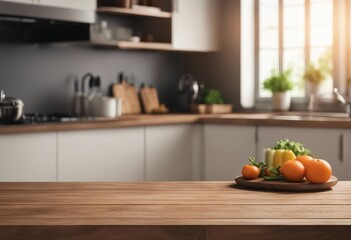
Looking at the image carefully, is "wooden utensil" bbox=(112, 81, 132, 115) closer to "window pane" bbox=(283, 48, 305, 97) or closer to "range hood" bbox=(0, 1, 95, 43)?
"range hood" bbox=(0, 1, 95, 43)

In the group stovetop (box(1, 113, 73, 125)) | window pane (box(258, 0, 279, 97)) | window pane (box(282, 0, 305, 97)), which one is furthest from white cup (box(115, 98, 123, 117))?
window pane (box(282, 0, 305, 97))

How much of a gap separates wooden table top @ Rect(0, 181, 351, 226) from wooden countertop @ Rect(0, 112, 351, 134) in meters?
1.76

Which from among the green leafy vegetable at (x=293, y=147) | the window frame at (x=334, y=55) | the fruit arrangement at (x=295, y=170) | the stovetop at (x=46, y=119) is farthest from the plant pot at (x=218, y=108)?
the fruit arrangement at (x=295, y=170)

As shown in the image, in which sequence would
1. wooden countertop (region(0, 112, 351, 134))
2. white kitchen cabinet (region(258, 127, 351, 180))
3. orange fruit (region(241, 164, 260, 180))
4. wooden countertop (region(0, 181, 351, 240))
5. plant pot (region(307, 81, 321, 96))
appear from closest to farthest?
wooden countertop (region(0, 181, 351, 240)) < orange fruit (region(241, 164, 260, 180)) < wooden countertop (region(0, 112, 351, 134)) < white kitchen cabinet (region(258, 127, 351, 180)) < plant pot (region(307, 81, 321, 96))

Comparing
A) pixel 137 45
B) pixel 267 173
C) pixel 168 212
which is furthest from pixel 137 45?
pixel 168 212

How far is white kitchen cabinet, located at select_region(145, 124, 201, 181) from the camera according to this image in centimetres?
513

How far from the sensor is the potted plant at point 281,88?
5891mm

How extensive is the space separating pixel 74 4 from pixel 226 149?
59.9 inches

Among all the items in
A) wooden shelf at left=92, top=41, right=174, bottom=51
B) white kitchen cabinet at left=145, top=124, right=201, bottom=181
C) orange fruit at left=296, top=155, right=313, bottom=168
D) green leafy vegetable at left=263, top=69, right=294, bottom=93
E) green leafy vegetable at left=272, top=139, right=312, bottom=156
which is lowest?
white kitchen cabinet at left=145, top=124, right=201, bottom=181

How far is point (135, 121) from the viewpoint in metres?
4.95

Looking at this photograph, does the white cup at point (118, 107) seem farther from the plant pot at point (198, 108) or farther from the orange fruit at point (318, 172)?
the orange fruit at point (318, 172)

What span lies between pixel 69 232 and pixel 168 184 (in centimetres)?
79

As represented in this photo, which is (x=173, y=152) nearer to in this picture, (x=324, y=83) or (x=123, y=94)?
(x=123, y=94)

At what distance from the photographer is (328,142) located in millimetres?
4781
